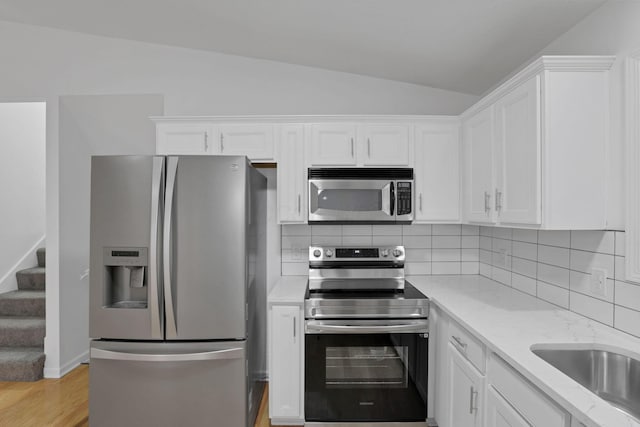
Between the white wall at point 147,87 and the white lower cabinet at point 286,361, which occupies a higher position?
the white wall at point 147,87

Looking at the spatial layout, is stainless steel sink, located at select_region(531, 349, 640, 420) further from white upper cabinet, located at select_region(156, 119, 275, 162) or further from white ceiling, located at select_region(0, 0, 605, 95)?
white upper cabinet, located at select_region(156, 119, 275, 162)

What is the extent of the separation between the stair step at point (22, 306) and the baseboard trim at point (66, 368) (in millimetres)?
595

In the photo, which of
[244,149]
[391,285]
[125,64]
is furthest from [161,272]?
[125,64]

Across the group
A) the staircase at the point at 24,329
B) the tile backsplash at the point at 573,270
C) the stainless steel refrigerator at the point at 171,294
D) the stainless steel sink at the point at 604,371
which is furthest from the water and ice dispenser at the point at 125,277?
the tile backsplash at the point at 573,270

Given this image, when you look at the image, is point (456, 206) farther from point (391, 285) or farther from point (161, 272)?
point (161, 272)

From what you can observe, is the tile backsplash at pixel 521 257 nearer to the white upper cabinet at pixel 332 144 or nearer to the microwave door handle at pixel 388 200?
the microwave door handle at pixel 388 200

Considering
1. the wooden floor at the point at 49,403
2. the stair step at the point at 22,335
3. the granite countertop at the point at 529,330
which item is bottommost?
the wooden floor at the point at 49,403

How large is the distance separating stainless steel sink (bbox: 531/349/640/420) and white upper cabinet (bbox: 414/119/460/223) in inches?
51.1

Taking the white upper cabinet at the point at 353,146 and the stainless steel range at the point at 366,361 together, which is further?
the white upper cabinet at the point at 353,146

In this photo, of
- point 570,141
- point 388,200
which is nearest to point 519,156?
point 570,141

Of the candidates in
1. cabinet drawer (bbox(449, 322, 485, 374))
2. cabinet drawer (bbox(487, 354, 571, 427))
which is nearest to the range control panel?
cabinet drawer (bbox(449, 322, 485, 374))

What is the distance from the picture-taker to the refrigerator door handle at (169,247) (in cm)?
198

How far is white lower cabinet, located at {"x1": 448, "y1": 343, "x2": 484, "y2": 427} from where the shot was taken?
1581 mm

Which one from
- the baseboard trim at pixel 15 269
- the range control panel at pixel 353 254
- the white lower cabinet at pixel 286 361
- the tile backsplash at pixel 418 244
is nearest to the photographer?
the white lower cabinet at pixel 286 361
